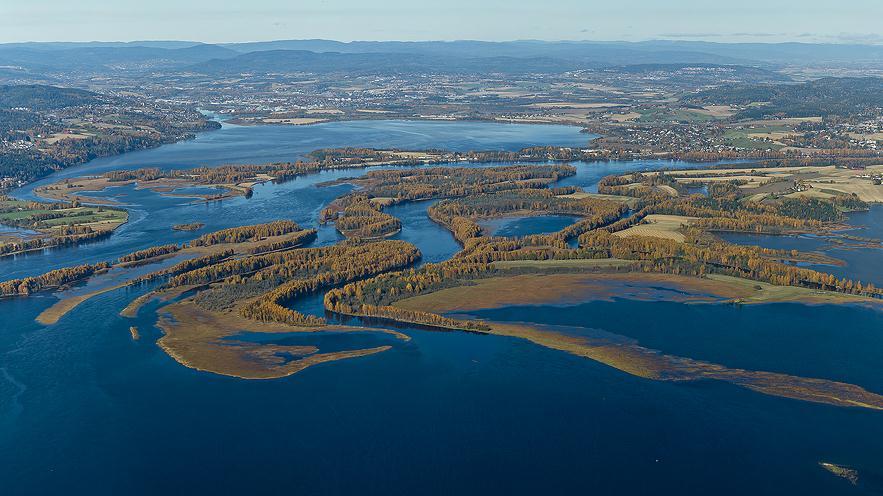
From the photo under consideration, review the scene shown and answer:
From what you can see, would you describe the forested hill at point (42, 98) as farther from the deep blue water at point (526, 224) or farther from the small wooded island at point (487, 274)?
the deep blue water at point (526, 224)

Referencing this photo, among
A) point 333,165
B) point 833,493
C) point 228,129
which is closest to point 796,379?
point 833,493

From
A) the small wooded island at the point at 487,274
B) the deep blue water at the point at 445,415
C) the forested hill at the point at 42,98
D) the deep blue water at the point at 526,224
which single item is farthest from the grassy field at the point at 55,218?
the forested hill at the point at 42,98

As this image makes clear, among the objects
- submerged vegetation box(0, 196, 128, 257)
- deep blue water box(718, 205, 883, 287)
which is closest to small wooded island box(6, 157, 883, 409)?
deep blue water box(718, 205, 883, 287)

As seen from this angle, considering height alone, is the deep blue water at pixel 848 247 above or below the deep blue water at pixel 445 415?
above

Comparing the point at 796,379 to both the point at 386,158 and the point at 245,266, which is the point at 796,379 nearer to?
the point at 245,266

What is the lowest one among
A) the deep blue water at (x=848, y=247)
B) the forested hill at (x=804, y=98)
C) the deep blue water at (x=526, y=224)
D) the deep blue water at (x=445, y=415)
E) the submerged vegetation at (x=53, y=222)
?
the deep blue water at (x=445, y=415)

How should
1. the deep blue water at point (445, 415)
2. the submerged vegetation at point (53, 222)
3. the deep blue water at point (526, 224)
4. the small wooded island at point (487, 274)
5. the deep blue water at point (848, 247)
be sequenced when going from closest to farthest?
the deep blue water at point (445, 415), the small wooded island at point (487, 274), the deep blue water at point (848, 247), the submerged vegetation at point (53, 222), the deep blue water at point (526, 224)

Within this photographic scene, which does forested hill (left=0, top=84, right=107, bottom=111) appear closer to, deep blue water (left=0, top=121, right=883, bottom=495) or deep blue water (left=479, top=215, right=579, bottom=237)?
deep blue water (left=479, top=215, right=579, bottom=237)

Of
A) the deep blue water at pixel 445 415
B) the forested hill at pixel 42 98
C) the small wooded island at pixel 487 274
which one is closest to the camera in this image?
the deep blue water at pixel 445 415
